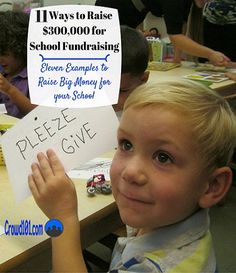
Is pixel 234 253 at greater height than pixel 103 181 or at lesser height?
lesser

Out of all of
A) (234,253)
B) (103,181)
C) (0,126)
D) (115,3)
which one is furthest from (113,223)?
(115,3)

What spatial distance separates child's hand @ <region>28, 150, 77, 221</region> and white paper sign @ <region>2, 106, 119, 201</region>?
11 mm

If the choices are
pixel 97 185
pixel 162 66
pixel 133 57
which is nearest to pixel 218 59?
pixel 162 66

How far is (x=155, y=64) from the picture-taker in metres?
2.45

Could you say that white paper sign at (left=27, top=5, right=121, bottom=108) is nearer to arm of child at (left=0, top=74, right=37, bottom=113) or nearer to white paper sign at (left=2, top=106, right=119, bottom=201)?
white paper sign at (left=2, top=106, right=119, bottom=201)

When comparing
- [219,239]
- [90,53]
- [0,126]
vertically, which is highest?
[90,53]

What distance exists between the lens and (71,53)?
592mm

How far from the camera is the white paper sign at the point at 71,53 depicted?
1.93ft

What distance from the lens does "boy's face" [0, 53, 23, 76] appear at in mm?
1616

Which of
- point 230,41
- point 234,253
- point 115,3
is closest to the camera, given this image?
point 234,253

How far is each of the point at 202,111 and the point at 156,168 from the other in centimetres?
11

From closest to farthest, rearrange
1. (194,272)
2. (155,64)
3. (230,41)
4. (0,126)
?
(194,272), (0,126), (230,41), (155,64)

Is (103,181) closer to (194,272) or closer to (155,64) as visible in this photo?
(194,272)

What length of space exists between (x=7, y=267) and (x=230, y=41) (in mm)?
1993
